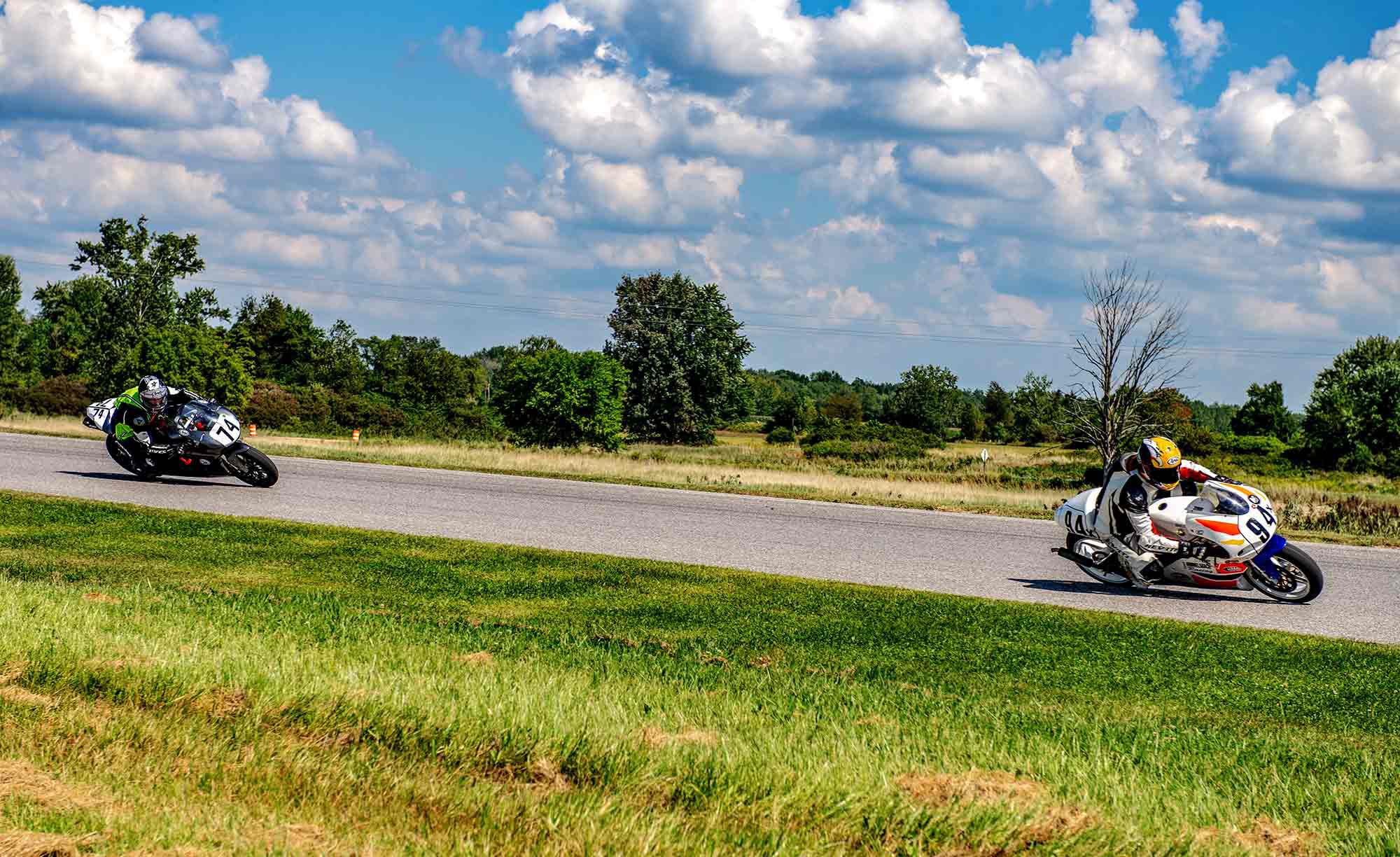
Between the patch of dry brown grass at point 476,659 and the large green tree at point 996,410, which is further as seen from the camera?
the large green tree at point 996,410

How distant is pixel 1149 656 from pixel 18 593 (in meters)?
8.29

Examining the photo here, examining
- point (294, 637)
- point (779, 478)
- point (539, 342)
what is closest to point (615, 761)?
point (294, 637)

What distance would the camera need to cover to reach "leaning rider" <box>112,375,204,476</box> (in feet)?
65.7

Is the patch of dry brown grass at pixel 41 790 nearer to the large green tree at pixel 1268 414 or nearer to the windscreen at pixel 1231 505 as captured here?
the windscreen at pixel 1231 505

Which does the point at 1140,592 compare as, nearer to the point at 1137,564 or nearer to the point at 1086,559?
the point at 1137,564

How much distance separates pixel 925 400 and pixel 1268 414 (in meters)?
30.2

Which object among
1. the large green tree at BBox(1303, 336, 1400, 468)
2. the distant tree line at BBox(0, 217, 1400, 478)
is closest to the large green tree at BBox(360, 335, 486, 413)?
the distant tree line at BBox(0, 217, 1400, 478)

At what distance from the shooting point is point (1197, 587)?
42.1 ft

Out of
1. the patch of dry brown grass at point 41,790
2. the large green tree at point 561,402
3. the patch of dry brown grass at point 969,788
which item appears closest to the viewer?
the patch of dry brown grass at point 41,790

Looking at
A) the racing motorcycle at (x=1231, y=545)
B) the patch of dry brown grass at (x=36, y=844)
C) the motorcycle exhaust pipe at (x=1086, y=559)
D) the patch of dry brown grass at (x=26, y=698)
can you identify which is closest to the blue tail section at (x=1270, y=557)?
the racing motorcycle at (x=1231, y=545)

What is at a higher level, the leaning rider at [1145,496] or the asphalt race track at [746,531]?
the leaning rider at [1145,496]

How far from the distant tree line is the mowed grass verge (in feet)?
83.2

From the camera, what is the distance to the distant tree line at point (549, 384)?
169ft

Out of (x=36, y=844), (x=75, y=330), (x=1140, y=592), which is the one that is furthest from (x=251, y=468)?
(x=75, y=330)
